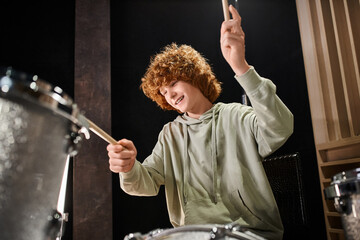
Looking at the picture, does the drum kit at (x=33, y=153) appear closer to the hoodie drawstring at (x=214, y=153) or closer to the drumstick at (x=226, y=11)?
the hoodie drawstring at (x=214, y=153)

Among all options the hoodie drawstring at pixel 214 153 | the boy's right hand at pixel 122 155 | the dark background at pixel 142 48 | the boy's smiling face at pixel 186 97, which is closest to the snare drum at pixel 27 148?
the boy's right hand at pixel 122 155

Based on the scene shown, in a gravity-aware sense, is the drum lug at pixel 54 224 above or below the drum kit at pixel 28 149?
below

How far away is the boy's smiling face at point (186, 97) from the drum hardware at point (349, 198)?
0.96 meters

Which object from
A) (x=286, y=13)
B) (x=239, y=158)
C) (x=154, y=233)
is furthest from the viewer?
(x=286, y=13)

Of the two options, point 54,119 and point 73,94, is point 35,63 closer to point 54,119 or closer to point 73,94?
point 73,94

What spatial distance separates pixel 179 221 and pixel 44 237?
0.99 meters

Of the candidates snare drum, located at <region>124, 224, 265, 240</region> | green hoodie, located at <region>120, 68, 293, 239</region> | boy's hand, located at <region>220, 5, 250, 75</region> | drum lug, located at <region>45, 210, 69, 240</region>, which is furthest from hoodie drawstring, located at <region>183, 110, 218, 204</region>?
drum lug, located at <region>45, 210, 69, 240</region>

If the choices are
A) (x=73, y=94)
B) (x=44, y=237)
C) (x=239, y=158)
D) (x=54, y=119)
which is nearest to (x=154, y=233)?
(x=44, y=237)

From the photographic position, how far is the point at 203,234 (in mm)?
856

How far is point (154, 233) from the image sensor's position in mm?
956

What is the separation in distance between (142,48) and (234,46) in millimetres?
1965

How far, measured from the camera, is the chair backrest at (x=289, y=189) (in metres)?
1.74

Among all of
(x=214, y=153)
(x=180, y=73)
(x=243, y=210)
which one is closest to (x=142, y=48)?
(x=180, y=73)

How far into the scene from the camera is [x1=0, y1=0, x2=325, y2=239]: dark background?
112 inches
